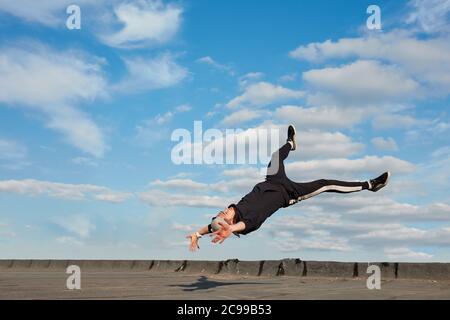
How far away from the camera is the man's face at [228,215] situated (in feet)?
26.9

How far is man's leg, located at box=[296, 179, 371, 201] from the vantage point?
9.32 metres

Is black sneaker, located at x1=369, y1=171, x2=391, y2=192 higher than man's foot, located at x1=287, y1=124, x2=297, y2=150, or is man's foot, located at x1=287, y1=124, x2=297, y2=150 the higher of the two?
man's foot, located at x1=287, y1=124, x2=297, y2=150

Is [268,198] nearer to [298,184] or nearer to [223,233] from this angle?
[298,184]

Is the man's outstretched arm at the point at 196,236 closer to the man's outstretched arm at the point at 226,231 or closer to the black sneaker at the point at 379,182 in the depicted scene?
the man's outstretched arm at the point at 226,231

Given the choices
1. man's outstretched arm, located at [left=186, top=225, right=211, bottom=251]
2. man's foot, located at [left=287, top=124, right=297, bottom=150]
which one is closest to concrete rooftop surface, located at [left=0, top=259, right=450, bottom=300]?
man's outstretched arm, located at [left=186, top=225, right=211, bottom=251]

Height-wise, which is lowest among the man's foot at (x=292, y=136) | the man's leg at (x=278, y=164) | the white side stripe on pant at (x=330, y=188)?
the white side stripe on pant at (x=330, y=188)

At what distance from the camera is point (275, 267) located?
45.3 feet

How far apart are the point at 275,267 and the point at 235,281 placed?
2587mm

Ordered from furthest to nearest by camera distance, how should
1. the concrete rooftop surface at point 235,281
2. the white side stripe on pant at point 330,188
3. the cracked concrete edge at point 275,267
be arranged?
the cracked concrete edge at point 275,267, the white side stripe on pant at point 330,188, the concrete rooftop surface at point 235,281

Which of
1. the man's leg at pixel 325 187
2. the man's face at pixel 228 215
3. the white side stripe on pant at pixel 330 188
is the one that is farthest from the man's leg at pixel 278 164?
the man's face at pixel 228 215

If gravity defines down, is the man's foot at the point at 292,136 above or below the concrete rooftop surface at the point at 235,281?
above

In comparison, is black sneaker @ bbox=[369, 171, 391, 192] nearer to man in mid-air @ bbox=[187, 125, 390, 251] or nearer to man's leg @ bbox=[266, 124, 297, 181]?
man in mid-air @ bbox=[187, 125, 390, 251]

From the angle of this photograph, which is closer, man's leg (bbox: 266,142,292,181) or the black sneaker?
man's leg (bbox: 266,142,292,181)

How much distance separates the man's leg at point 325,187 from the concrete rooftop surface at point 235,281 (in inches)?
63.8
